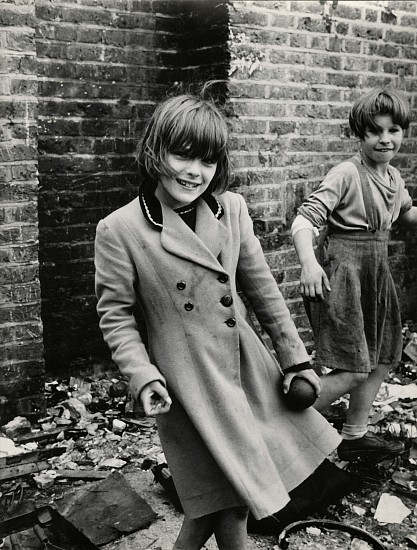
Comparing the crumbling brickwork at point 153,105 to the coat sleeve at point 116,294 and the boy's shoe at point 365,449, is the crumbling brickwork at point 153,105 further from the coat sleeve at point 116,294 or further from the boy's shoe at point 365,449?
the coat sleeve at point 116,294

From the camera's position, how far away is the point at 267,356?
2.46 meters

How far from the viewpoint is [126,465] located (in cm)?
370

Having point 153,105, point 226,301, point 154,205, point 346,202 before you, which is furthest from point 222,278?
point 153,105

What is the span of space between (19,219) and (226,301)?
186cm

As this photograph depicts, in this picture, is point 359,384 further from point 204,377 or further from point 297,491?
point 204,377

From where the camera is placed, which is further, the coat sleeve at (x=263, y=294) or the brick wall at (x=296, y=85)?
the brick wall at (x=296, y=85)

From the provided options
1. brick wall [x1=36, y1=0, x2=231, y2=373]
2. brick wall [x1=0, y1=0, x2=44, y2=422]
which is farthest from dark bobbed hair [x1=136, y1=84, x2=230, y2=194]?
brick wall [x1=36, y1=0, x2=231, y2=373]

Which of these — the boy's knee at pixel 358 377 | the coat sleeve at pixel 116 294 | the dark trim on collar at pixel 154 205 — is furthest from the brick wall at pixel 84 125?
the coat sleeve at pixel 116 294

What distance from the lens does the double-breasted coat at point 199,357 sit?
7.47 ft

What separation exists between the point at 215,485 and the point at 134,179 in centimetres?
283

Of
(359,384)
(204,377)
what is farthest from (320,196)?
(204,377)

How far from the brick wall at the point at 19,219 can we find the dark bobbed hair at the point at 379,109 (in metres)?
1.77

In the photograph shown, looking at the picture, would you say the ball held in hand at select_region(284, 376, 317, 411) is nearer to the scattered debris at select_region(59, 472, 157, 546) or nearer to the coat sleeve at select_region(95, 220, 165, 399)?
the coat sleeve at select_region(95, 220, 165, 399)

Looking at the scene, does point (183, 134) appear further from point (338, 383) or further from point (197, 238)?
point (338, 383)
